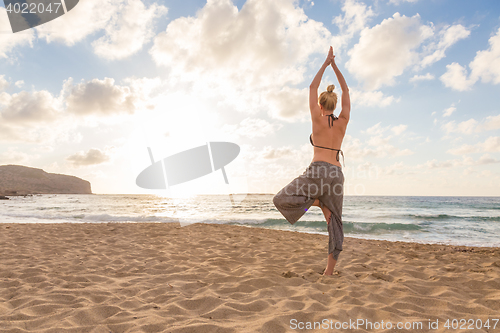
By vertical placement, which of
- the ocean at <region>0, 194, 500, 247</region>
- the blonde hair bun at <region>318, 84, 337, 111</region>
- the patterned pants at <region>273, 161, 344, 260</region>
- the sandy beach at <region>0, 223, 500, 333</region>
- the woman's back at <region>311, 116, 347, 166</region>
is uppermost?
the blonde hair bun at <region>318, 84, 337, 111</region>

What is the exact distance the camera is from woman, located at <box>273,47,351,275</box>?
277cm

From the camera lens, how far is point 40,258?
420 centimetres

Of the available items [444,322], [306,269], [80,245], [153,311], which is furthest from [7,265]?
[444,322]

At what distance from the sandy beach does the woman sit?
0.88 m

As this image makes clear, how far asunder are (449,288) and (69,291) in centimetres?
414

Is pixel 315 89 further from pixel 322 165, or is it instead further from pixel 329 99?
pixel 322 165

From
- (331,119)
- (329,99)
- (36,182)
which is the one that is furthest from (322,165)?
(36,182)

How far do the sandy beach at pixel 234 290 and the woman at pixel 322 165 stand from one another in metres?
0.88

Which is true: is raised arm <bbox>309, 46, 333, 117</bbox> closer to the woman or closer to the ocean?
the woman

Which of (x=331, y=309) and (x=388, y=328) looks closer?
(x=388, y=328)

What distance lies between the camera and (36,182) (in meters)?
98.4

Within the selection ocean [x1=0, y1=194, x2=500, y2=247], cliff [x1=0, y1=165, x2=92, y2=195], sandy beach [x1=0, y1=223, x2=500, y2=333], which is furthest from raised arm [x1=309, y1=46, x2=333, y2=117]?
cliff [x1=0, y1=165, x2=92, y2=195]

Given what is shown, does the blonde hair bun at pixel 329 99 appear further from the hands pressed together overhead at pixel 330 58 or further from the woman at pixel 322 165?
the hands pressed together overhead at pixel 330 58

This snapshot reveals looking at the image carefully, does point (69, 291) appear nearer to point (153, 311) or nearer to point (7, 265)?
point (153, 311)
